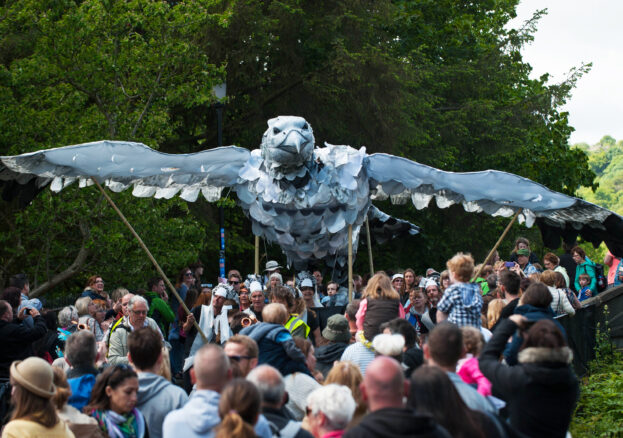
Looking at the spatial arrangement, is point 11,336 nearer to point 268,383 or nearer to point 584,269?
point 268,383

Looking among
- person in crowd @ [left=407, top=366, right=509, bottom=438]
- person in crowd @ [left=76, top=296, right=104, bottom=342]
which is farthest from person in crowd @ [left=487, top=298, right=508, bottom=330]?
person in crowd @ [left=76, top=296, right=104, bottom=342]

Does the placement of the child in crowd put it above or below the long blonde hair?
below

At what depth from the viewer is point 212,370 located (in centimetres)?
521

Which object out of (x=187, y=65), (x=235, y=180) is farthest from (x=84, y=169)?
(x=187, y=65)

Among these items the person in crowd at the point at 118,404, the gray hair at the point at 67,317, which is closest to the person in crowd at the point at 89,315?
the gray hair at the point at 67,317

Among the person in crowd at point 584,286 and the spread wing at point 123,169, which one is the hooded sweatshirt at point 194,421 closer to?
→ the spread wing at point 123,169

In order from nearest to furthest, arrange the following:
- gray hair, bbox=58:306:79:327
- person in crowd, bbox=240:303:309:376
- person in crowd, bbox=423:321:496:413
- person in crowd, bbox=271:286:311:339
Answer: person in crowd, bbox=423:321:496:413
person in crowd, bbox=240:303:309:376
person in crowd, bbox=271:286:311:339
gray hair, bbox=58:306:79:327

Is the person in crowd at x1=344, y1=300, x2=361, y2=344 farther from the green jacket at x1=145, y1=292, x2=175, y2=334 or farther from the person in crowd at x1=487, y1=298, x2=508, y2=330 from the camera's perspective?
the green jacket at x1=145, y1=292, x2=175, y2=334

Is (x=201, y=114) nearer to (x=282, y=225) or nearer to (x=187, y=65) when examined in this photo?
(x=187, y=65)

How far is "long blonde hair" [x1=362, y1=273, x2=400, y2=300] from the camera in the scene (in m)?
8.30

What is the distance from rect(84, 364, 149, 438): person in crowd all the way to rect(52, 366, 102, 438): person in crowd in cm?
9

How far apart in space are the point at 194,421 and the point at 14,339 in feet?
13.3

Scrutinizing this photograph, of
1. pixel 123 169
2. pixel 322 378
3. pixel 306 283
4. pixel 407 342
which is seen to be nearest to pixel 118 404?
pixel 322 378

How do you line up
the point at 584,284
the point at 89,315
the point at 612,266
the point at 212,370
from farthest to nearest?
the point at 612,266, the point at 584,284, the point at 89,315, the point at 212,370
